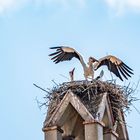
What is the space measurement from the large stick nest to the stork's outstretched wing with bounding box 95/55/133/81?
814mm

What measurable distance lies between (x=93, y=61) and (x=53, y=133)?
8.06 feet

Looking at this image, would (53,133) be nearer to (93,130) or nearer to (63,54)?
(93,130)

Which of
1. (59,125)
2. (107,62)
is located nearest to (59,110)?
(59,125)

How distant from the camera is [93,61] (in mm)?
27062

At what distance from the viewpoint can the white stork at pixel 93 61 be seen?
27.0 meters

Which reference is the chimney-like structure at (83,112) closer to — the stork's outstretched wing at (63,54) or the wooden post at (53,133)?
the wooden post at (53,133)

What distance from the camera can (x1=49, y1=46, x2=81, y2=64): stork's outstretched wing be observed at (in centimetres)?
2728

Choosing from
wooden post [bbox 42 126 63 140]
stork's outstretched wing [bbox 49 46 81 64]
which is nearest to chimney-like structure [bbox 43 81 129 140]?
wooden post [bbox 42 126 63 140]

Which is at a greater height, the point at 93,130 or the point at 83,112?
the point at 83,112

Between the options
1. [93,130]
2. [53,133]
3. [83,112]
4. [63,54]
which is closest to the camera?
[93,130]

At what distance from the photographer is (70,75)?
1057 inches

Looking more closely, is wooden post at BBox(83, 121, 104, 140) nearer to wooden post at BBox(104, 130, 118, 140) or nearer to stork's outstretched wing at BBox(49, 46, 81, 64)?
wooden post at BBox(104, 130, 118, 140)

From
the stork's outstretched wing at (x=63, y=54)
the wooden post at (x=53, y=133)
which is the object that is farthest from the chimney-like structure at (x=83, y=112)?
the stork's outstretched wing at (x=63, y=54)

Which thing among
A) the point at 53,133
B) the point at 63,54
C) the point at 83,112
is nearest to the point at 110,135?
the point at 83,112
